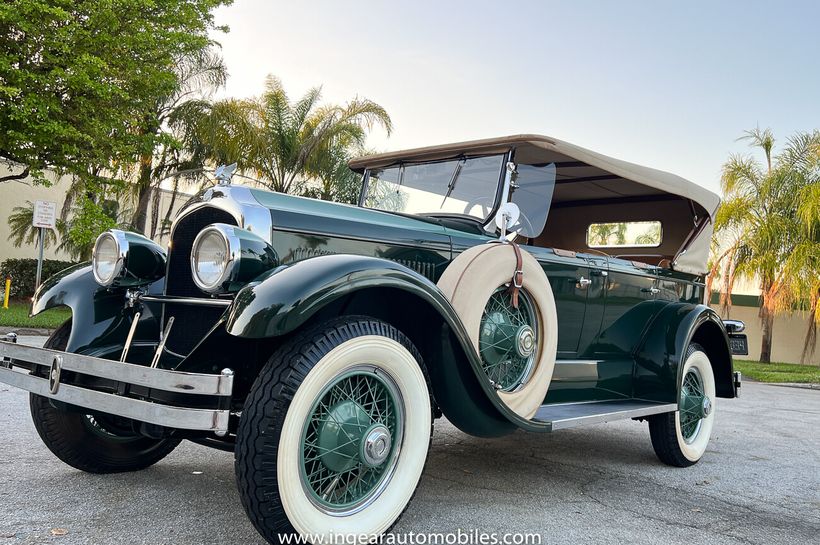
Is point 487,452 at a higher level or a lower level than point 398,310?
lower

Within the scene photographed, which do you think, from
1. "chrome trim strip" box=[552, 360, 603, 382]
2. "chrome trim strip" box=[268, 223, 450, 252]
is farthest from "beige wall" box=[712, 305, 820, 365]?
"chrome trim strip" box=[268, 223, 450, 252]

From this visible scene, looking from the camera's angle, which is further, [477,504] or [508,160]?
[508,160]

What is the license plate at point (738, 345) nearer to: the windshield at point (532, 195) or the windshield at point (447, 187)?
the windshield at point (532, 195)

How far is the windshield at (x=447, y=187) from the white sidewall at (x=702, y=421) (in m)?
1.77

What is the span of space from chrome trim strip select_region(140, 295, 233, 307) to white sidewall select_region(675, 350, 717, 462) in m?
2.99

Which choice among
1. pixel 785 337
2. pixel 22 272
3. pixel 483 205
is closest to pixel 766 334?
pixel 785 337

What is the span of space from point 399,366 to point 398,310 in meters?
0.41

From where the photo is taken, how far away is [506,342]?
3.31 metres

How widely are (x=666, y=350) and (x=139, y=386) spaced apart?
323 cm

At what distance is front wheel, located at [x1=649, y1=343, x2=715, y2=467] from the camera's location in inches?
167

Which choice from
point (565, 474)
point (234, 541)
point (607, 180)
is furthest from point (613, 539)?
point (607, 180)

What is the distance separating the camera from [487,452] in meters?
4.37

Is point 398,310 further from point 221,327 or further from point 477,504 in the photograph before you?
point 477,504

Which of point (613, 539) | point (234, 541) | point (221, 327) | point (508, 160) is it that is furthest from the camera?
point (508, 160)
